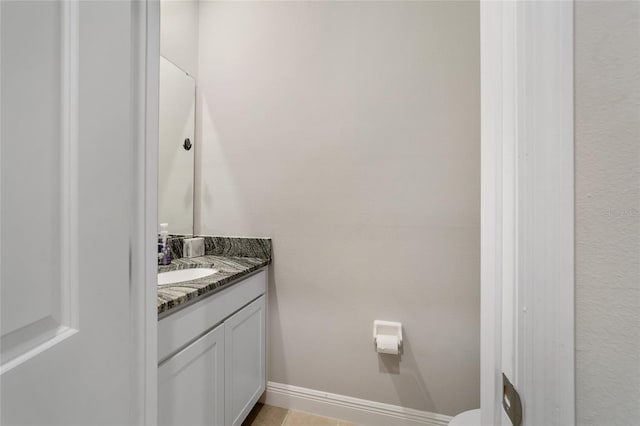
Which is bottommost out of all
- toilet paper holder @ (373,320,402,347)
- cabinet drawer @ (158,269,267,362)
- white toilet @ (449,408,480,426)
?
white toilet @ (449,408,480,426)

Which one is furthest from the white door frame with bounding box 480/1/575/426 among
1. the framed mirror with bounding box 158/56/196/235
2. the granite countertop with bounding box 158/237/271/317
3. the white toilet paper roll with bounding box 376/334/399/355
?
the framed mirror with bounding box 158/56/196/235

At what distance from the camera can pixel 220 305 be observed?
1229 mm

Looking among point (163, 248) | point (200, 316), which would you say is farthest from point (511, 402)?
point (163, 248)

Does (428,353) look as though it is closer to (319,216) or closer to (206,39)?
(319,216)

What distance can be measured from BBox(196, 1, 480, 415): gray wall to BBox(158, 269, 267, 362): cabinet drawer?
314mm

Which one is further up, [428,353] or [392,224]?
[392,224]

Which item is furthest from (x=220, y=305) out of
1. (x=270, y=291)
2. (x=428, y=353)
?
(x=428, y=353)

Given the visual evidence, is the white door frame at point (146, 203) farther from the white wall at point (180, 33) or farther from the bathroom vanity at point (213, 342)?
the white wall at point (180, 33)

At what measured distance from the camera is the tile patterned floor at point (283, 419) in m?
1.56

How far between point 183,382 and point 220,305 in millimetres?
303

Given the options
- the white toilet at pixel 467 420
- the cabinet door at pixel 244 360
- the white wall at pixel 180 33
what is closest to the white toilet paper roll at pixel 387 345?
the white toilet at pixel 467 420

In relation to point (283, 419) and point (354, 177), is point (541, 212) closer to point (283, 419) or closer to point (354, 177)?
point (354, 177)

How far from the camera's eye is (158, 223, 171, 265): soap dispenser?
1.48 m

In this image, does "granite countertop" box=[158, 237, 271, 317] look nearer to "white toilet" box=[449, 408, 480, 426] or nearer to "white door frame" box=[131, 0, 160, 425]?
"white door frame" box=[131, 0, 160, 425]
